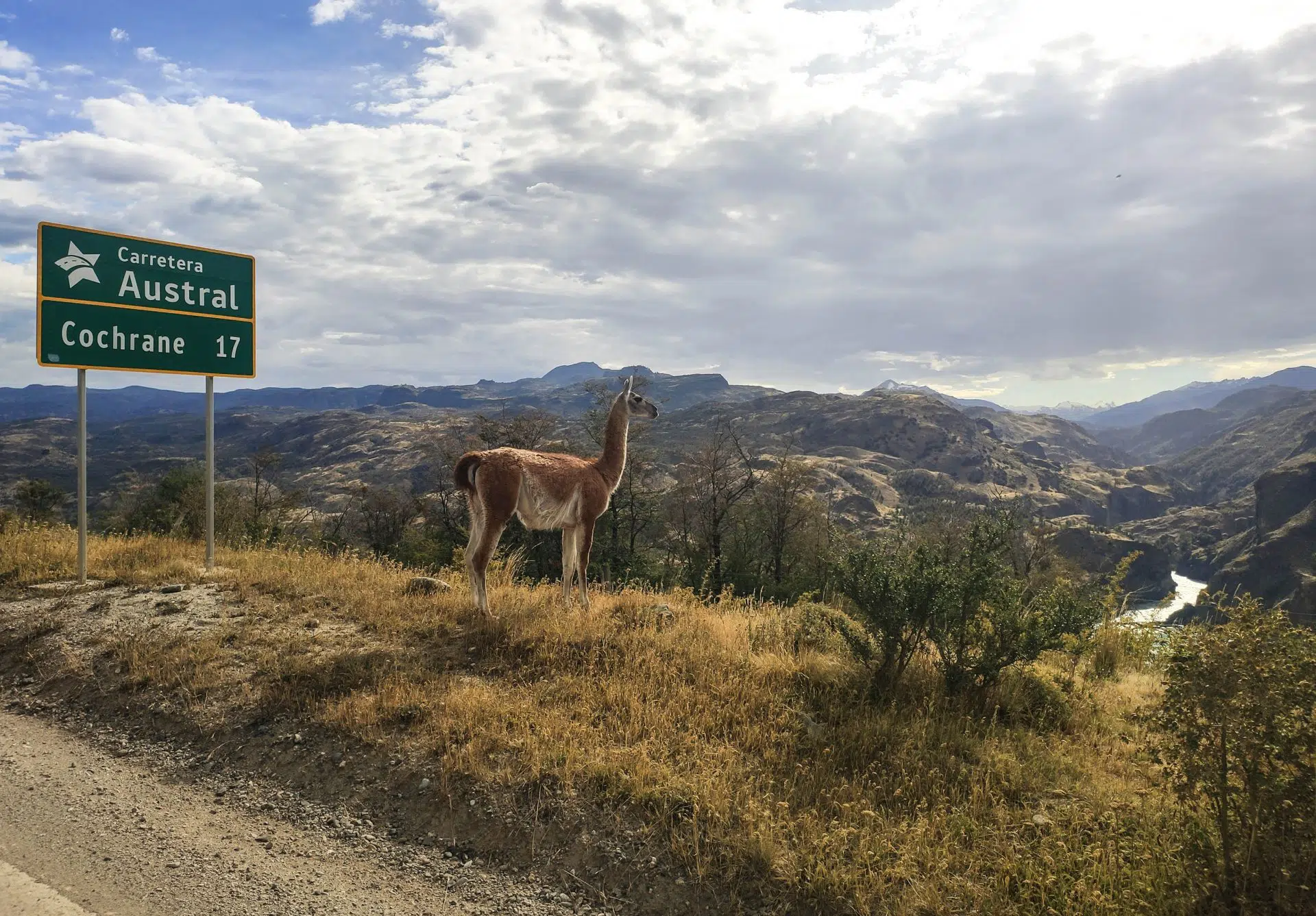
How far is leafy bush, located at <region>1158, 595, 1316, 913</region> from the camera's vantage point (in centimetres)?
397

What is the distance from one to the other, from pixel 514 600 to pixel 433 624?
141 cm

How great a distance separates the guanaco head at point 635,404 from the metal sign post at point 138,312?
6.16 m

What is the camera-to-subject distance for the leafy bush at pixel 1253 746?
13.0ft

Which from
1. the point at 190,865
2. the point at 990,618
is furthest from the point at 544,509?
the point at 990,618

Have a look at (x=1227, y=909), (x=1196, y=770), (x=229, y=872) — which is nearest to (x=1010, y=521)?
(x=1196, y=770)

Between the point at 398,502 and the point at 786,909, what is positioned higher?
the point at 786,909

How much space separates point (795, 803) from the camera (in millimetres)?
5180

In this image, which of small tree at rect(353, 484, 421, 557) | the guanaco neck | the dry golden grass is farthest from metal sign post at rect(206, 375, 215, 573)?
small tree at rect(353, 484, 421, 557)

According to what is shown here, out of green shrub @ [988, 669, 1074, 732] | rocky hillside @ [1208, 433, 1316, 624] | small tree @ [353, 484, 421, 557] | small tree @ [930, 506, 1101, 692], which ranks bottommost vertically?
rocky hillside @ [1208, 433, 1316, 624]

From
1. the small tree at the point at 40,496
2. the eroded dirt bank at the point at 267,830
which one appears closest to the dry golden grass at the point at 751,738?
the eroded dirt bank at the point at 267,830

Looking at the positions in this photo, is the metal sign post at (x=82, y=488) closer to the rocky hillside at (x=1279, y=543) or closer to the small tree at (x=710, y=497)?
the small tree at (x=710, y=497)

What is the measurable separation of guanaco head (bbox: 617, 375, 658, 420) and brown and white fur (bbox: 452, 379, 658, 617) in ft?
1.51

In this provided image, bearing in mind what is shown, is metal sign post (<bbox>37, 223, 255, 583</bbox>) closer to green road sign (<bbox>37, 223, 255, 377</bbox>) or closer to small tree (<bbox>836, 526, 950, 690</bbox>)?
green road sign (<bbox>37, 223, 255, 377</bbox>)

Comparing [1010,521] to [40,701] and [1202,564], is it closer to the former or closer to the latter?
[40,701]
